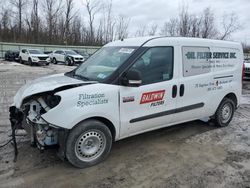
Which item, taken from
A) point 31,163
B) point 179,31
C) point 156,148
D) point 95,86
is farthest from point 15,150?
point 179,31

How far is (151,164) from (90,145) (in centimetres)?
99

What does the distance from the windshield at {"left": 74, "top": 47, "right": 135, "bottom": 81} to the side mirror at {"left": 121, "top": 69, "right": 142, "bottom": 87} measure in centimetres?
28

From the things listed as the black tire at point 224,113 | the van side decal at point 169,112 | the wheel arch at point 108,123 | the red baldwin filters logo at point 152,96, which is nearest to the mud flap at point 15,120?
the wheel arch at point 108,123

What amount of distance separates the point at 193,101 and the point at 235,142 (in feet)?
3.80

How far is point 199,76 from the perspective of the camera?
4.67 metres

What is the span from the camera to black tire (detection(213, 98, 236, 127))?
5.42 metres

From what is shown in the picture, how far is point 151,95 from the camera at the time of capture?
3.96 metres

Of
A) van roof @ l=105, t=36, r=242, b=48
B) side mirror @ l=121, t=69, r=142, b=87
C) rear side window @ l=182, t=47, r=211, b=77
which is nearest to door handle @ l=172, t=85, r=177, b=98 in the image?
rear side window @ l=182, t=47, r=211, b=77

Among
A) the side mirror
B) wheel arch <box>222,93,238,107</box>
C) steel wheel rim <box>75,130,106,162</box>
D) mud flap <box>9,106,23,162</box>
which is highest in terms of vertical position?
the side mirror

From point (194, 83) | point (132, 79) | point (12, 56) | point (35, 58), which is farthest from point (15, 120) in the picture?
point (12, 56)

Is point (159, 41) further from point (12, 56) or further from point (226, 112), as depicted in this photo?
point (12, 56)

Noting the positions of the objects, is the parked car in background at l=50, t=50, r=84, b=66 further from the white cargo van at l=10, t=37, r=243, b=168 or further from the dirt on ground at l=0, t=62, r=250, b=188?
the white cargo van at l=10, t=37, r=243, b=168

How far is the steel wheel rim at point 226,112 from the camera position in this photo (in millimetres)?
5511

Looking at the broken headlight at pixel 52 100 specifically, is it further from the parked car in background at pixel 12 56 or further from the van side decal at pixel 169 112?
the parked car in background at pixel 12 56
